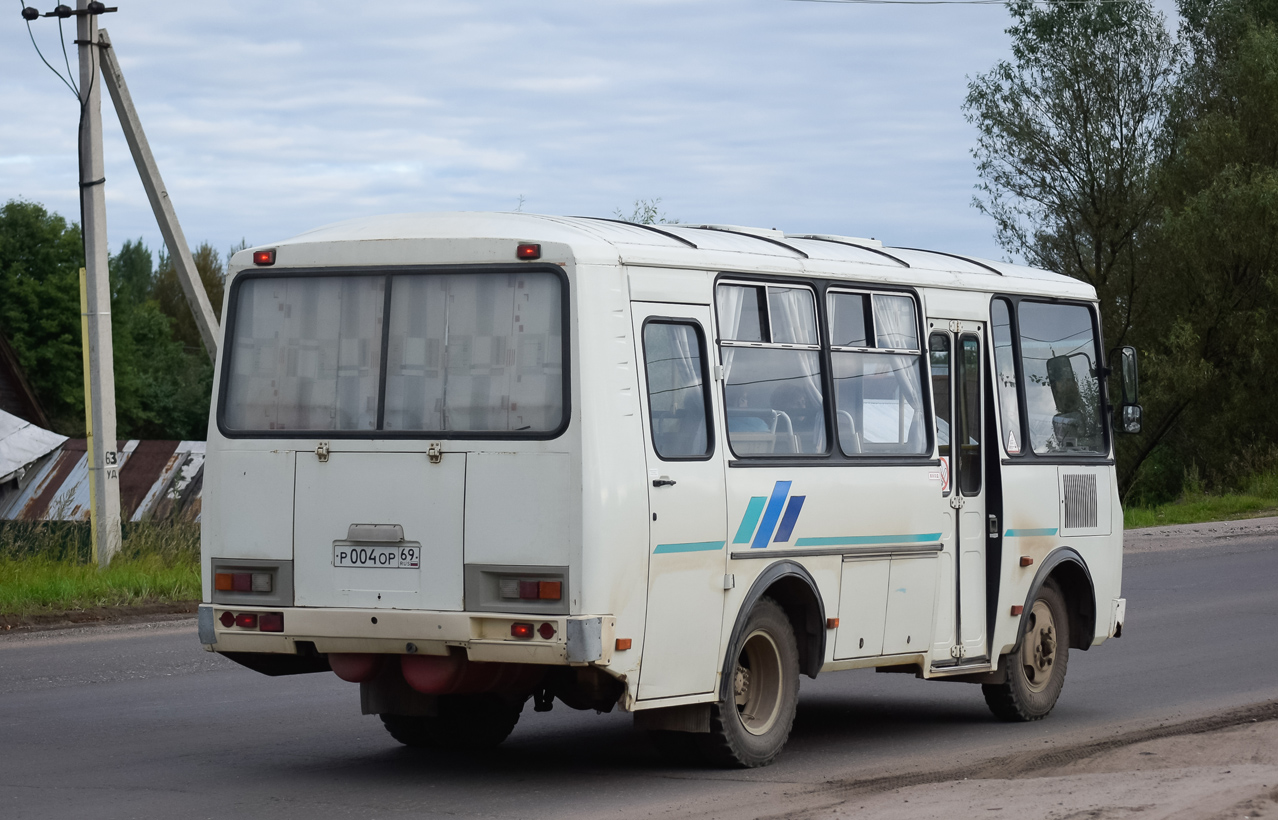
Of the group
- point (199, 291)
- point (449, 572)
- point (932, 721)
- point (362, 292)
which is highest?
point (199, 291)

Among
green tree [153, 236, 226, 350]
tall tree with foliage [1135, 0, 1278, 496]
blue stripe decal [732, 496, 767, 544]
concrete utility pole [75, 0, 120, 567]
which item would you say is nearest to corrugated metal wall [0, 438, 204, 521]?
concrete utility pole [75, 0, 120, 567]

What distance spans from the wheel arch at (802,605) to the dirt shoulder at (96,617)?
8906 millimetres

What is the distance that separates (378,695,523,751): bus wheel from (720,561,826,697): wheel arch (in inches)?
62.3

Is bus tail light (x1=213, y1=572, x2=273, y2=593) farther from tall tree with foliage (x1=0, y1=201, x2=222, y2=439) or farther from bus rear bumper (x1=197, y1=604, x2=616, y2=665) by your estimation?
tall tree with foliage (x1=0, y1=201, x2=222, y2=439)

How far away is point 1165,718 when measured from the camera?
35.7ft

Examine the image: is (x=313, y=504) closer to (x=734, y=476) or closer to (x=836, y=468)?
(x=734, y=476)

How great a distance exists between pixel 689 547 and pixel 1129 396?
14.9 feet

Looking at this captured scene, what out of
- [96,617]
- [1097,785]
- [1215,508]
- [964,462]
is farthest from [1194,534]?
[1097,785]

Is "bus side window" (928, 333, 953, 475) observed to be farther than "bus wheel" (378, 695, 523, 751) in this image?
Yes

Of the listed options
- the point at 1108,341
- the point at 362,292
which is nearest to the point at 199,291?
the point at 362,292

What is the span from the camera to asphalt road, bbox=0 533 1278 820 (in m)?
8.14

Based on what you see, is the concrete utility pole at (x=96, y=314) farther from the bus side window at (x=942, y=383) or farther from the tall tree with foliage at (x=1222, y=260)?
the tall tree with foliage at (x=1222, y=260)

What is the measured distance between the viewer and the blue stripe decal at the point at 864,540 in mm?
9258

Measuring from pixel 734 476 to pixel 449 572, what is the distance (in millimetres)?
1542
